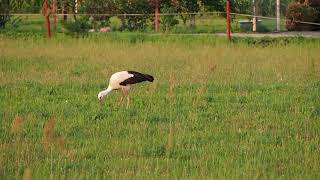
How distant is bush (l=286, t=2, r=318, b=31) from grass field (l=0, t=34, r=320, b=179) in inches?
403

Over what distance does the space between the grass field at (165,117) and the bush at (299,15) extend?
403 inches

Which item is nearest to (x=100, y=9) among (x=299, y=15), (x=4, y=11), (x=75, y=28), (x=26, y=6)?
(x=4, y=11)

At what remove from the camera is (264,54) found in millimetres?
17172

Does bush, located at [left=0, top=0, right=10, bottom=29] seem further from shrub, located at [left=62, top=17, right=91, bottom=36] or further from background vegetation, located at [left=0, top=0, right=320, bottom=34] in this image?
shrub, located at [left=62, top=17, right=91, bottom=36]

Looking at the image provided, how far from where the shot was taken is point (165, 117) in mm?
8734

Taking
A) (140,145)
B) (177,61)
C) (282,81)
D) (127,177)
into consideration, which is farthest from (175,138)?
(177,61)

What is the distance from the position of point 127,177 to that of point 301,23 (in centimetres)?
2247

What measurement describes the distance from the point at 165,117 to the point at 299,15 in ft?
64.6

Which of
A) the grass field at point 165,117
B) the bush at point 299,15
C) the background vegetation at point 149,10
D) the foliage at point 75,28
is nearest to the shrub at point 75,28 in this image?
the foliage at point 75,28

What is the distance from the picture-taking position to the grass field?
6.25m

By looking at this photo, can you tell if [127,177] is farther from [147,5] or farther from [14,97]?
[147,5]

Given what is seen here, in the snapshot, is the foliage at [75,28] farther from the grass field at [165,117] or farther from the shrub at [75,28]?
the grass field at [165,117]

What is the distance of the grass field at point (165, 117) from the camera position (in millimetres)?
6254

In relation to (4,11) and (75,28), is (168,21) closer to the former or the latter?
(75,28)
